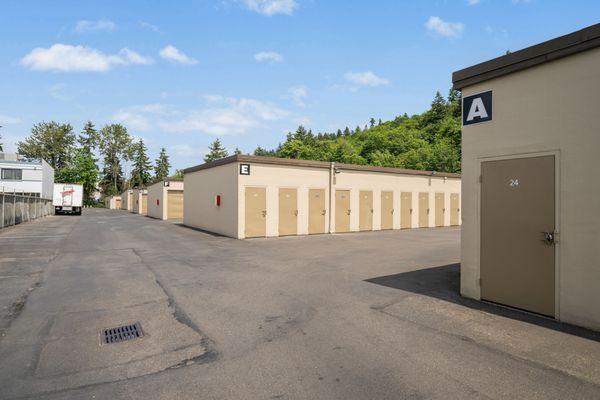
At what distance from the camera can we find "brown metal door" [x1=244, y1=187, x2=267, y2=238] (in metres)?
16.5

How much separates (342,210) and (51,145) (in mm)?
82874

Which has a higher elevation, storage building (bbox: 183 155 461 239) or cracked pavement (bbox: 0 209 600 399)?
storage building (bbox: 183 155 461 239)

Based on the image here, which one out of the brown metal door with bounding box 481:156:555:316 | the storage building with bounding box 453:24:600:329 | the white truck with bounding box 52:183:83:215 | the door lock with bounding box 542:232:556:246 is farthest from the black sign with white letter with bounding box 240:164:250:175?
the white truck with bounding box 52:183:83:215

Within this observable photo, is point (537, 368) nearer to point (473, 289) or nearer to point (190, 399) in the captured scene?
point (473, 289)

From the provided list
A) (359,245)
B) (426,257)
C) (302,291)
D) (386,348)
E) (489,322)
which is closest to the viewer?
(386,348)

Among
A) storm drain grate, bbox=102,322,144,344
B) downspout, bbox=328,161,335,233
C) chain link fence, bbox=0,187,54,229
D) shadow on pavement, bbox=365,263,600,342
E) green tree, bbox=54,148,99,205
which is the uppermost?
green tree, bbox=54,148,99,205

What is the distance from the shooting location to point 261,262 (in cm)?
1013

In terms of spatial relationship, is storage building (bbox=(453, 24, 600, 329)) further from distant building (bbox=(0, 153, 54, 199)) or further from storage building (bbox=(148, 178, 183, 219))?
distant building (bbox=(0, 153, 54, 199))

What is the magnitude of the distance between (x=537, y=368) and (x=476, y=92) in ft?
14.5

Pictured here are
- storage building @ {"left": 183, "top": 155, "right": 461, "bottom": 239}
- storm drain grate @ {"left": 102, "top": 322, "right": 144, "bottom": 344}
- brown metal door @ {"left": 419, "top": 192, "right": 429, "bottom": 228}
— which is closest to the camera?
storm drain grate @ {"left": 102, "top": 322, "right": 144, "bottom": 344}

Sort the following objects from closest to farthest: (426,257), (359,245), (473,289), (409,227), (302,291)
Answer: (473,289) < (302,291) < (426,257) < (359,245) < (409,227)

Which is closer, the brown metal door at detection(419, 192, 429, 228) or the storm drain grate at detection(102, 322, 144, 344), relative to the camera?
the storm drain grate at detection(102, 322, 144, 344)

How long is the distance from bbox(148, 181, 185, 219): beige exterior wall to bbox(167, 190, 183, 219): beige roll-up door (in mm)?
276

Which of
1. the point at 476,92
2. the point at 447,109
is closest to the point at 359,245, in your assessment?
the point at 476,92
